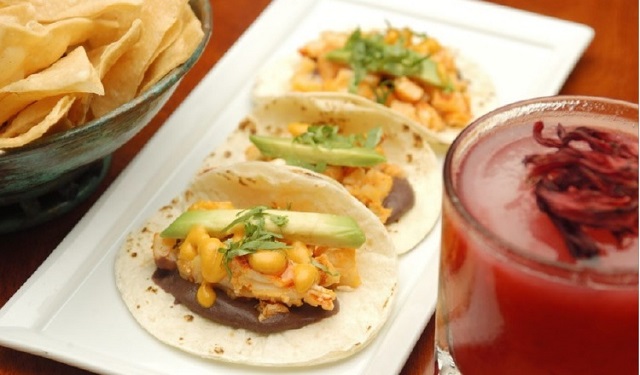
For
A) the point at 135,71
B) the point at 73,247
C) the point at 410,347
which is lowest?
the point at 73,247

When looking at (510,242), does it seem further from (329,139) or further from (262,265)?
(329,139)

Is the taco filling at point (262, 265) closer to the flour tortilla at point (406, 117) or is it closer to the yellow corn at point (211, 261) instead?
the yellow corn at point (211, 261)

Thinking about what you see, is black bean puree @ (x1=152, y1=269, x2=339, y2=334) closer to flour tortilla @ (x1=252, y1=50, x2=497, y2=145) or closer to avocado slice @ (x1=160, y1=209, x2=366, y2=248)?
avocado slice @ (x1=160, y1=209, x2=366, y2=248)

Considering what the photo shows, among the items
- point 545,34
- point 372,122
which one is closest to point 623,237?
point 372,122

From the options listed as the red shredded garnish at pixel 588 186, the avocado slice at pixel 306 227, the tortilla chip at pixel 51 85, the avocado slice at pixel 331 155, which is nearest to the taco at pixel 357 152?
the avocado slice at pixel 331 155

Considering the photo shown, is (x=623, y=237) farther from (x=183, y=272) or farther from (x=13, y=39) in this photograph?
(x=13, y=39)

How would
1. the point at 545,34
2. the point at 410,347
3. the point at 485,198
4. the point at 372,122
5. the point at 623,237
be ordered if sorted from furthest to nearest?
1. the point at 545,34
2. the point at 372,122
3. the point at 410,347
4. the point at 485,198
5. the point at 623,237
